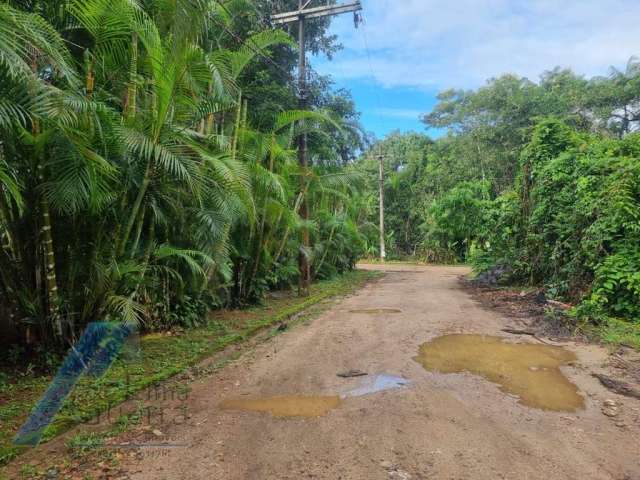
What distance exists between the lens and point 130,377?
4457mm

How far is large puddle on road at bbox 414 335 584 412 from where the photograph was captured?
3990 mm

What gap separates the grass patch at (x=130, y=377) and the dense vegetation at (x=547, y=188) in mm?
5749

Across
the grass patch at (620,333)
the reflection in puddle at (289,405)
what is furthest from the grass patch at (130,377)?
the grass patch at (620,333)

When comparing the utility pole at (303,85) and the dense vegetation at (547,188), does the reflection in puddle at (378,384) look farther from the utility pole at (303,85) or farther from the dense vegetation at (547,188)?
the utility pole at (303,85)

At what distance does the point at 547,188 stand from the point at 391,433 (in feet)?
29.1

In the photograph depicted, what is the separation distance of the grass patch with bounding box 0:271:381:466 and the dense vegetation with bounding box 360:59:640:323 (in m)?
5.75

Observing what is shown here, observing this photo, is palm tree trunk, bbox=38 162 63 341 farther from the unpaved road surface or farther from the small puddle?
Answer: the small puddle

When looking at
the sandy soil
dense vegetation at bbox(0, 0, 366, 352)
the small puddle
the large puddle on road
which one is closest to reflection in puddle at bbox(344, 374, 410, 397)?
the sandy soil

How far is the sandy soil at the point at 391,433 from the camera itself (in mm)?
2730

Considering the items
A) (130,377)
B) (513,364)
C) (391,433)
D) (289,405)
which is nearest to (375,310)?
(513,364)

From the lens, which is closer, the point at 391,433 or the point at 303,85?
the point at 391,433

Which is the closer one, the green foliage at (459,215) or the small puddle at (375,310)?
the small puddle at (375,310)

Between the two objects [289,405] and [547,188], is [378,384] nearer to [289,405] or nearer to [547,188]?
[289,405]

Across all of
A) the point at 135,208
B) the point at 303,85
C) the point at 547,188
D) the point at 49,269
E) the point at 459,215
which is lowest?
the point at 49,269
